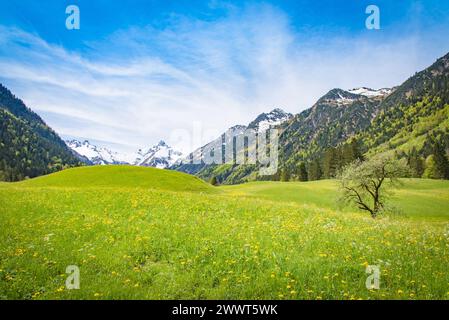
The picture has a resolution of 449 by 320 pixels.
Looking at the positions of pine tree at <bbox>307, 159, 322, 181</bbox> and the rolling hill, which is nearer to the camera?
the rolling hill

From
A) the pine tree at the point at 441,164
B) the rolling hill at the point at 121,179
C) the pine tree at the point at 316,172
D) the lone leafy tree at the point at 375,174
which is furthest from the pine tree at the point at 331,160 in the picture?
the lone leafy tree at the point at 375,174

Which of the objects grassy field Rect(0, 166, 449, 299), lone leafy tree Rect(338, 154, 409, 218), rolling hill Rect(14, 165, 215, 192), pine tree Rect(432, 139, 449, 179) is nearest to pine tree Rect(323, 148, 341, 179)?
pine tree Rect(432, 139, 449, 179)

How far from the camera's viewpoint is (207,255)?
12875mm

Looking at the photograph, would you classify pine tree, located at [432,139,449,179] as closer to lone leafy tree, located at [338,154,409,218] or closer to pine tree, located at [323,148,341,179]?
pine tree, located at [323,148,341,179]

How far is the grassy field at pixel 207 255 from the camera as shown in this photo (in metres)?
9.86

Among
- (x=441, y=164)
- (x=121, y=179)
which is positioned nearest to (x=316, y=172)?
(x=441, y=164)

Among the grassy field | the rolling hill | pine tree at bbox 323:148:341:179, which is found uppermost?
pine tree at bbox 323:148:341:179

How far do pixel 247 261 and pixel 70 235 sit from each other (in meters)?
9.80

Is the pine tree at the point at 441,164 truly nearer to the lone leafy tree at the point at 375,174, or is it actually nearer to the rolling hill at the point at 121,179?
the lone leafy tree at the point at 375,174

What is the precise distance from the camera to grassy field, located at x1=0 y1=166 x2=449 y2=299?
9.86 m

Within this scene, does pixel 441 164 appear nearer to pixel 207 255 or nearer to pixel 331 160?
pixel 331 160

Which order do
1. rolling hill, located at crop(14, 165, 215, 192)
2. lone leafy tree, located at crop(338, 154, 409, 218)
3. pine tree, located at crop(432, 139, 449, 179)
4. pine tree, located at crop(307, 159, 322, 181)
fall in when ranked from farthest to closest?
pine tree, located at crop(307, 159, 322, 181) < pine tree, located at crop(432, 139, 449, 179) < rolling hill, located at crop(14, 165, 215, 192) < lone leafy tree, located at crop(338, 154, 409, 218)

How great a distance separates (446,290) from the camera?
31.6 feet
